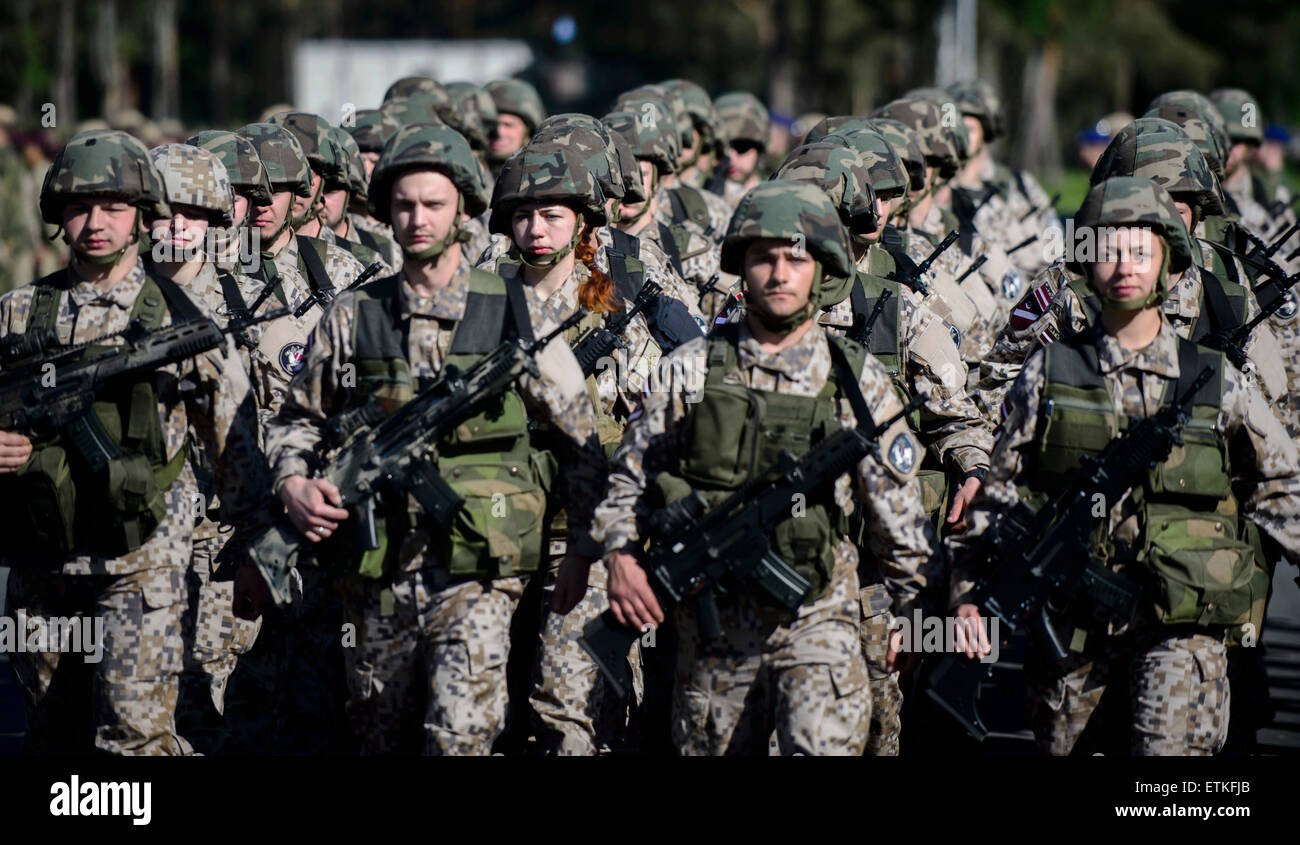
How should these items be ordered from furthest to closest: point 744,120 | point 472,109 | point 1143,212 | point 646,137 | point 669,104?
point 744,120 → point 472,109 → point 669,104 → point 646,137 → point 1143,212

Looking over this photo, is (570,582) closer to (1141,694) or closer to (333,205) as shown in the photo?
(1141,694)

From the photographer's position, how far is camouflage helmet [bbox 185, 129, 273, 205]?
8.23 m

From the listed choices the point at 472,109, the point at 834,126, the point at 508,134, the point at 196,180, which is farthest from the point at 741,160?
the point at 196,180

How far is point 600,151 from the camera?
26.5ft

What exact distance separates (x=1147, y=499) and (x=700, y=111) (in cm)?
864

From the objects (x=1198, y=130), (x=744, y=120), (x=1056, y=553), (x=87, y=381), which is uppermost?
(x=744, y=120)

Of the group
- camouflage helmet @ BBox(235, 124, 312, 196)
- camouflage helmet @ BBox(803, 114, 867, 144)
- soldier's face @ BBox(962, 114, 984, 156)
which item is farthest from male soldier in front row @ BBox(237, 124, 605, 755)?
soldier's face @ BBox(962, 114, 984, 156)

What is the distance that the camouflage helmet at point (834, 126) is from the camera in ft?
30.4

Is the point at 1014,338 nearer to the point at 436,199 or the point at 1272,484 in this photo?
the point at 1272,484

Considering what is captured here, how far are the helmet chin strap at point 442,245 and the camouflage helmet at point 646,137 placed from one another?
14.1 ft

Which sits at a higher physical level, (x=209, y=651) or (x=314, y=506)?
(x=314, y=506)

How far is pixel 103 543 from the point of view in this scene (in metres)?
6.18

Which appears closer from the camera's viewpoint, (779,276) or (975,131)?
(779,276)

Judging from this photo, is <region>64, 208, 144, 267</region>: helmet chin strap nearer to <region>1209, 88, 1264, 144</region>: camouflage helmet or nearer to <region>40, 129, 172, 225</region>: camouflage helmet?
<region>40, 129, 172, 225</region>: camouflage helmet
